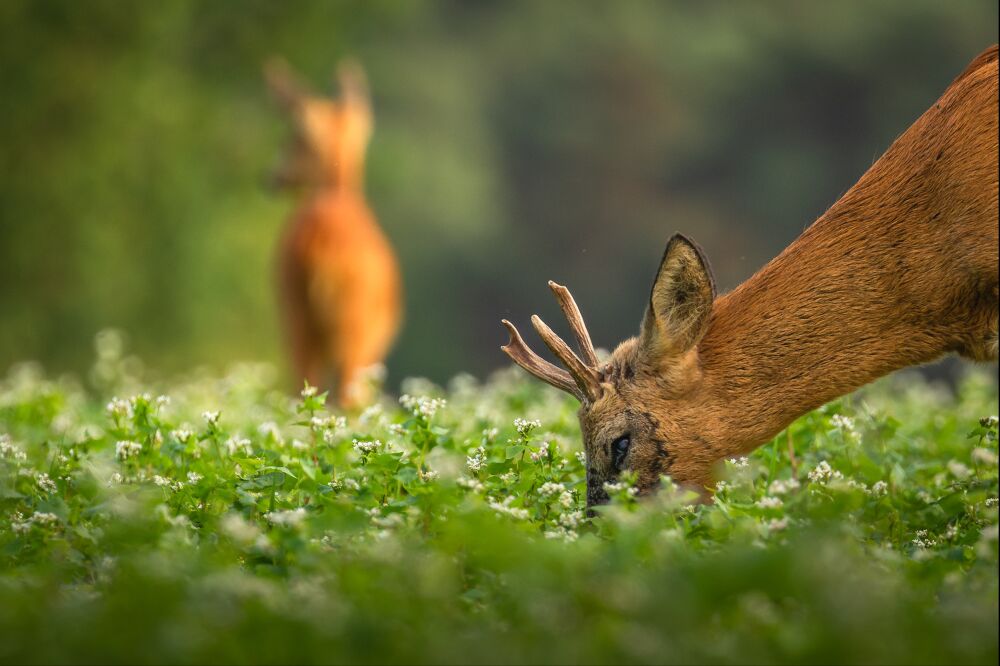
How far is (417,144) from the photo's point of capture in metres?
26.4

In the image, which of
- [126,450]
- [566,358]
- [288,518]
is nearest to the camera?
[288,518]

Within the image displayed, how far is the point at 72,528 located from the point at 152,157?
14.6 m

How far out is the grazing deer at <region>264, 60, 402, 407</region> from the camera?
12.0m

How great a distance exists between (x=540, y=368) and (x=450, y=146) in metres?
22.4

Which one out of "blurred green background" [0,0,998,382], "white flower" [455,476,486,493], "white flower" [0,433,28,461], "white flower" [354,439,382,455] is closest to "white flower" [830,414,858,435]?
"white flower" [455,476,486,493]

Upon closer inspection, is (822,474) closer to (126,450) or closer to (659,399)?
(659,399)

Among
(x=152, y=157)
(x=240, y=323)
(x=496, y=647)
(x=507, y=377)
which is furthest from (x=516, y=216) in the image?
(x=496, y=647)

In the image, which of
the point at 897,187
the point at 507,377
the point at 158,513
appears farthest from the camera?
the point at 507,377

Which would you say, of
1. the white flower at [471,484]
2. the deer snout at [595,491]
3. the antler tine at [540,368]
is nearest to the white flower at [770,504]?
the white flower at [471,484]

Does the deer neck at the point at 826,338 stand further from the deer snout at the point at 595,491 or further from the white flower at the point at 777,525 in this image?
the white flower at the point at 777,525

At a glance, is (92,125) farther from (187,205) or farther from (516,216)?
(516,216)

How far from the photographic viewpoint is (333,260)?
39.4 feet

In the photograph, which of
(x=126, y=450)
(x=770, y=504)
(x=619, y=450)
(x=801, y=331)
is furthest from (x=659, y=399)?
(x=126, y=450)

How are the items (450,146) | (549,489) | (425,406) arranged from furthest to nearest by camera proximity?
(450,146) < (425,406) < (549,489)
